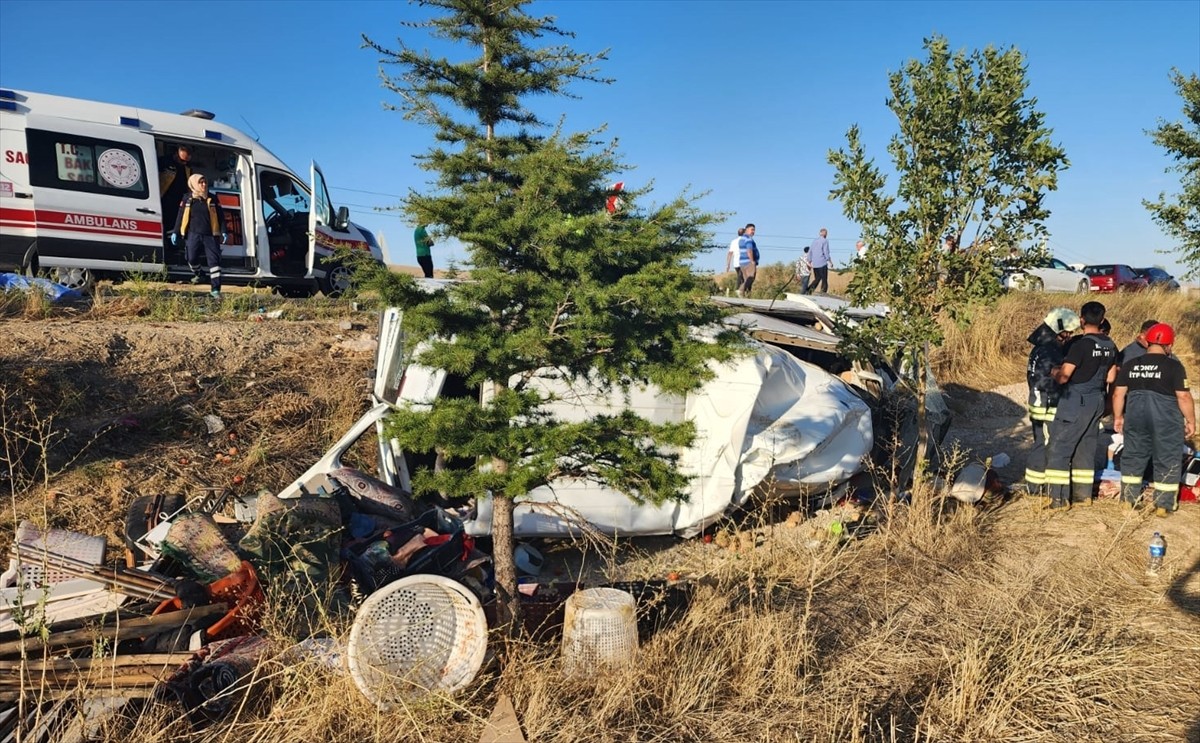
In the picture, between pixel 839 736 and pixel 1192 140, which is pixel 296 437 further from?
pixel 1192 140

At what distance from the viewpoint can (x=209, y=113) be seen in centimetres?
1148

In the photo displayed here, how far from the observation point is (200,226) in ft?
33.8

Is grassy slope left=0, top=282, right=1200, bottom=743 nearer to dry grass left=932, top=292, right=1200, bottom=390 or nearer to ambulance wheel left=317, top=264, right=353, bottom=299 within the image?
ambulance wheel left=317, top=264, right=353, bottom=299

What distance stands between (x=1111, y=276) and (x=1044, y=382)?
24.5m

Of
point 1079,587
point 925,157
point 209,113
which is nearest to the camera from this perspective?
point 1079,587

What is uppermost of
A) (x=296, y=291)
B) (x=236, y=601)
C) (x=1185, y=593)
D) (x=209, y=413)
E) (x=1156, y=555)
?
(x=296, y=291)

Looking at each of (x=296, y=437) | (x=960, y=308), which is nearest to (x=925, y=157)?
(x=960, y=308)

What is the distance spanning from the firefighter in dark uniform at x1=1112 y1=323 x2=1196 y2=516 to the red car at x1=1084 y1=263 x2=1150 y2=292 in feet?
73.3

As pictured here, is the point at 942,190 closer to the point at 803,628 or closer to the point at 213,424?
the point at 803,628

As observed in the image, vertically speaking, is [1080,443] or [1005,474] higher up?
[1080,443]

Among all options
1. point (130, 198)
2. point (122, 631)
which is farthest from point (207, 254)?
point (122, 631)

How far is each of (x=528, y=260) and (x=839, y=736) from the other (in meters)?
2.38

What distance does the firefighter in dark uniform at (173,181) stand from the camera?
1093cm

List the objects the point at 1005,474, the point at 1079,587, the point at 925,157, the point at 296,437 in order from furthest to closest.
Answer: the point at 1005,474 < the point at 296,437 < the point at 925,157 < the point at 1079,587
